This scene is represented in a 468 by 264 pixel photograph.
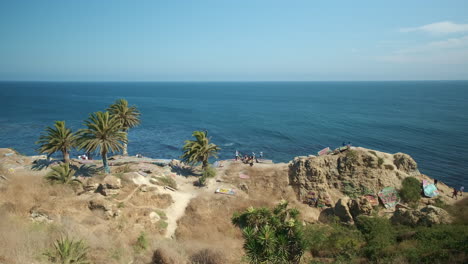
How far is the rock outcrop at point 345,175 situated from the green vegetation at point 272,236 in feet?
70.0

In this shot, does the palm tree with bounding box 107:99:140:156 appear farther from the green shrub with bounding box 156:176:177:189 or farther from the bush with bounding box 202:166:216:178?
the bush with bounding box 202:166:216:178

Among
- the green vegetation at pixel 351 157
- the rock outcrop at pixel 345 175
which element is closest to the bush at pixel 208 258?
the rock outcrop at pixel 345 175

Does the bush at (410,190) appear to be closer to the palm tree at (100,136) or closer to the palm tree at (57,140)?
the palm tree at (100,136)

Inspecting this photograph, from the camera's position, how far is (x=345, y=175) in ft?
120

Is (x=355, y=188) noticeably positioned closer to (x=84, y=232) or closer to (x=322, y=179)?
(x=322, y=179)

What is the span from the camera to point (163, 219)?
93.0ft

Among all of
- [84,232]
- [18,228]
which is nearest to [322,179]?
[84,232]

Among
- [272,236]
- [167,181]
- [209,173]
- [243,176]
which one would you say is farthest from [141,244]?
[243,176]

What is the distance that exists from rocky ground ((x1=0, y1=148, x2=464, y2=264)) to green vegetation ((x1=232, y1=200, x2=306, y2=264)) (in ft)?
22.0

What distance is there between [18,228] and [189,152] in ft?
73.9

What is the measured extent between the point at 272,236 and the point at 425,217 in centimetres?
1897

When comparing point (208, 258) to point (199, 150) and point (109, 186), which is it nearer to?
point (109, 186)

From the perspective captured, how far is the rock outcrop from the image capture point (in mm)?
35719

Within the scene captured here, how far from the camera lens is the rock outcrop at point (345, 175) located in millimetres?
35719
